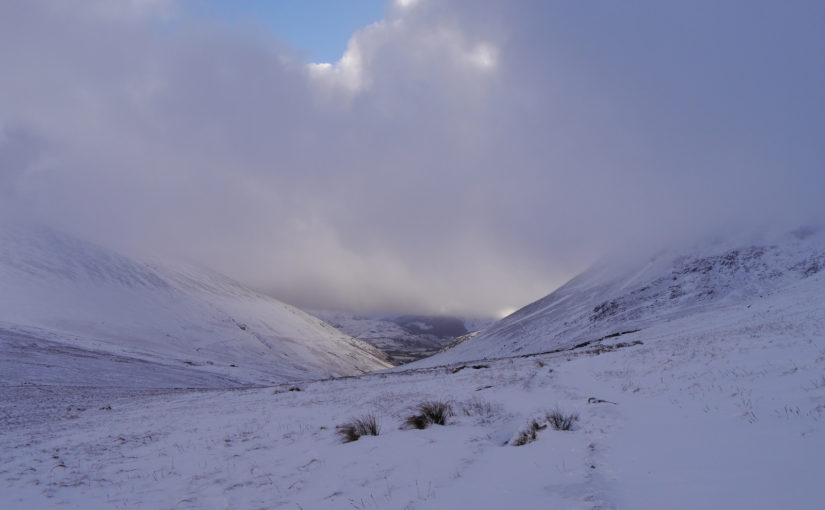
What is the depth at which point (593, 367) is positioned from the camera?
20359 millimetres

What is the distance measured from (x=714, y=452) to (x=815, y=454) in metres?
1.06

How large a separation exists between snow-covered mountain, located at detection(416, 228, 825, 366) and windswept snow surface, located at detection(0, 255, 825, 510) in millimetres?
40537

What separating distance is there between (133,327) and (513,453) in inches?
4063

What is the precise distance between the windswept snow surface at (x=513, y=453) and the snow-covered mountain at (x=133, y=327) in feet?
145

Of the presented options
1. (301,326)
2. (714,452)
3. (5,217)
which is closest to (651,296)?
(714,452)

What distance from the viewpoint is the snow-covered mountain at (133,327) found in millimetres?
54147

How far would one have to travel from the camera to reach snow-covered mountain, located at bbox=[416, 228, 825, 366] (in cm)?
5634

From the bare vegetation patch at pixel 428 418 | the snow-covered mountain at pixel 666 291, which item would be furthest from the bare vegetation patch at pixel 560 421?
the snow-covered mountain at pixel 666 291

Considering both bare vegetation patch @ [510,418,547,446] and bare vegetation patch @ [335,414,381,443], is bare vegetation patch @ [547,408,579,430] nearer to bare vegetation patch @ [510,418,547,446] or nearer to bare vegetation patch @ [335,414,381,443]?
bare vegetation patch @ [510,418,547,446]

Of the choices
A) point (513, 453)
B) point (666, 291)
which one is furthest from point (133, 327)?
point (666, 291)

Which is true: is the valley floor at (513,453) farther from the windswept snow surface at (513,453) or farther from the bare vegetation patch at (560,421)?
the bare vegetation patch at (560,421)

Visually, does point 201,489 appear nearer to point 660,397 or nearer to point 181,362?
point 660,397

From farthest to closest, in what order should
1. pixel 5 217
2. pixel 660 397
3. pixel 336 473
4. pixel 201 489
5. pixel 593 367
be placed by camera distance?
pixel 5 217 < pixel 593 367 < pixel 660 397 < pixel 201 489 < pixel 336 473

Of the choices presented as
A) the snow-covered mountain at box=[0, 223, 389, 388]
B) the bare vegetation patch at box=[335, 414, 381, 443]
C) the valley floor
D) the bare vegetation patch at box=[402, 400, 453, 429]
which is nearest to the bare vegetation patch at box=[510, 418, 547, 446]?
the valley floor
